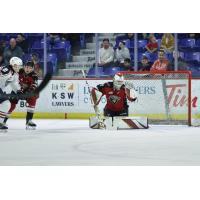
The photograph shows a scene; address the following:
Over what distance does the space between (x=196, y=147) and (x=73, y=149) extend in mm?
1181

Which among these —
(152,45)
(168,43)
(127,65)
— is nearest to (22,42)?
(127,65)

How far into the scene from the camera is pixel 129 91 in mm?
7574

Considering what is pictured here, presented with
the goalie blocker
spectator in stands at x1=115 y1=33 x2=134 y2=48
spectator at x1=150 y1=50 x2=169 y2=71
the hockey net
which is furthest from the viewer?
spectator in stands at x1=115 y1=33 x2=134 y2=48

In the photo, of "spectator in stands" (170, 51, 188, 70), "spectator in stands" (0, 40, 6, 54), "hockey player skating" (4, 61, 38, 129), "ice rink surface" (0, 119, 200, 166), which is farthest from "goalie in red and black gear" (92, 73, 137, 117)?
"spectator in stands" (0, 40, 6, 54)

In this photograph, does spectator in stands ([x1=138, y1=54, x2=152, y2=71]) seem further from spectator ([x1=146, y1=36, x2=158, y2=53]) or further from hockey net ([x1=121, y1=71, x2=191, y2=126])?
hockey net ([x1=121, y1=71, x2=191, y2=126])

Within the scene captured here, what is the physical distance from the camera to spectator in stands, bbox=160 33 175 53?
454 inches

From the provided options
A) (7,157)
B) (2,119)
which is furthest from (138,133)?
(7,157)

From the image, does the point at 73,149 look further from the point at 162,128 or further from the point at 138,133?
the point at 162,128

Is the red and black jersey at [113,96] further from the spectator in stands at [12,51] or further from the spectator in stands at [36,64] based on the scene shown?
the spectator in stands at [12,51]

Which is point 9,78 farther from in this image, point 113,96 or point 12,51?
point 12,51

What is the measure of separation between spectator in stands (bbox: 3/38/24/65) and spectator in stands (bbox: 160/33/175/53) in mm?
3061

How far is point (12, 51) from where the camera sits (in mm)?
12094

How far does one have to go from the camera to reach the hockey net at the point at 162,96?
26.5 ft

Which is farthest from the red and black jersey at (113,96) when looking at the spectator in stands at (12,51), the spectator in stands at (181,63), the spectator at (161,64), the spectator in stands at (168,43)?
the spectator in stands at (12,51)
